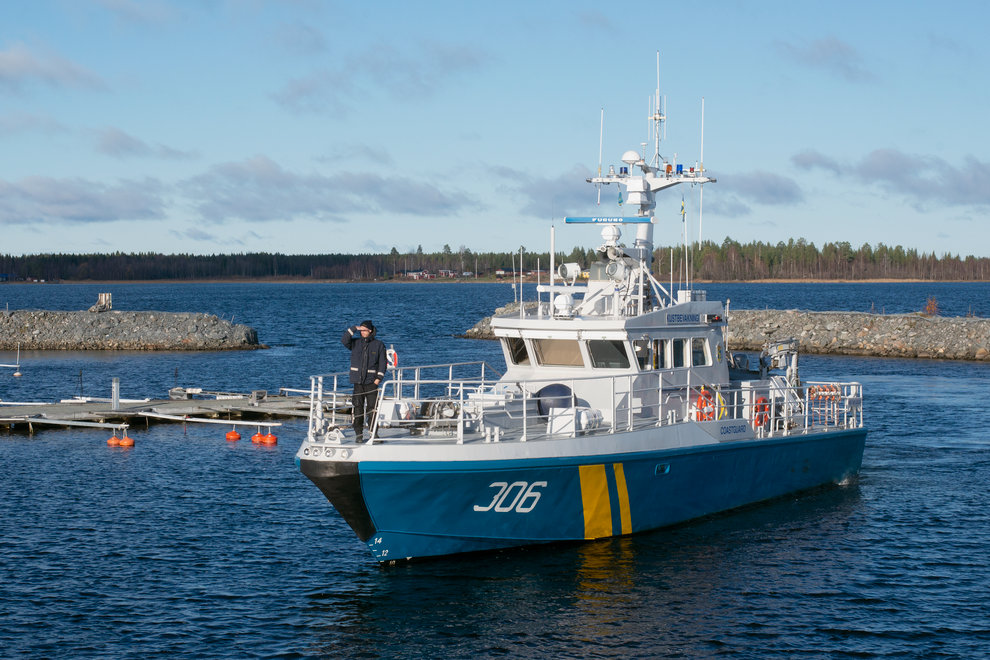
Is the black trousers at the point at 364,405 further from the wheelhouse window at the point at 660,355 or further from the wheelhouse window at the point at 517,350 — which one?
the wheelhouse window at the point at 660,355

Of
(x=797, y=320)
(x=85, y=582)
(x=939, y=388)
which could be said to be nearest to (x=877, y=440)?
(x=939, y=388)

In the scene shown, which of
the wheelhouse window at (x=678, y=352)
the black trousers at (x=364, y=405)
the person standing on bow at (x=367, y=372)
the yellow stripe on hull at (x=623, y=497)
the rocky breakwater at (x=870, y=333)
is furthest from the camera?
the rocky breakwater at (x=870, y=333)

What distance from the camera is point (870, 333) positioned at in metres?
63.7

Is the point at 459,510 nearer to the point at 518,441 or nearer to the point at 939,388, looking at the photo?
the point at 518,441

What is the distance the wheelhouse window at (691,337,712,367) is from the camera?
2217 centimetres

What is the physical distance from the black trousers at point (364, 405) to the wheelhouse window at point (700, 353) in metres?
7.41

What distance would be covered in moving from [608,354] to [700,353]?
9.43ft

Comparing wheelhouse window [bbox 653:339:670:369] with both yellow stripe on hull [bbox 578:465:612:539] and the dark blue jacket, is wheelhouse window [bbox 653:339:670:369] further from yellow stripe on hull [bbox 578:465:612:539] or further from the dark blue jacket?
the dark blue jacket

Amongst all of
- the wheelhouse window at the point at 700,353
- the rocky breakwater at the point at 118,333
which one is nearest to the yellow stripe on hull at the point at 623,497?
the wheelhouse window at the point at 700,353

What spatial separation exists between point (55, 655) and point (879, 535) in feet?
50.1

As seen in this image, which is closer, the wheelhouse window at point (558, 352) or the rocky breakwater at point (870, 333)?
the wheelhouse window at point (558, 352)

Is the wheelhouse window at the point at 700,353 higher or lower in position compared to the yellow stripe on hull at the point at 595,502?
higher

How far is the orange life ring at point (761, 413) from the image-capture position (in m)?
22.2

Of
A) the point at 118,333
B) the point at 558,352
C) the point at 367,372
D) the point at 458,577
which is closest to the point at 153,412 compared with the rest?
the point at 558,352
